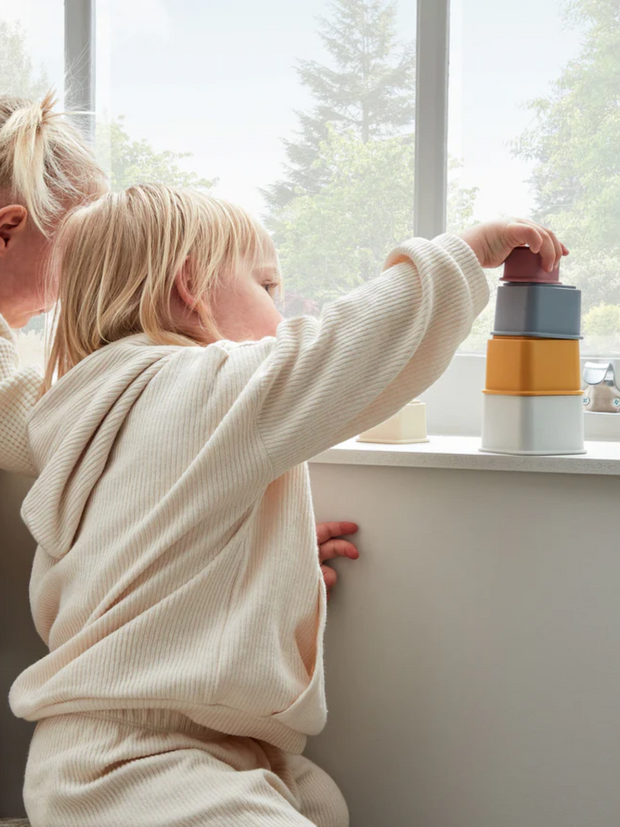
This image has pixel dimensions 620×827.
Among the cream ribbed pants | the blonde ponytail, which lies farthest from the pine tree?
the cream ribbed pants

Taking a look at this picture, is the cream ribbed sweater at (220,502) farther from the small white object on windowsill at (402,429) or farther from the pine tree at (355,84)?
the pine tree at (355,84)

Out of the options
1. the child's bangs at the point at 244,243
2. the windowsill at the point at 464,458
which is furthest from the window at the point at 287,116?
the windowsill at the point at 464,458

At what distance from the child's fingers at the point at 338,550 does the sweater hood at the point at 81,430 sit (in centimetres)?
27

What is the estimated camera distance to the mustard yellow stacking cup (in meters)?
0.92

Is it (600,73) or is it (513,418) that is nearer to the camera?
(513,418)

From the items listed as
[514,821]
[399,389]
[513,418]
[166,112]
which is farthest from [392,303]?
[166,112]

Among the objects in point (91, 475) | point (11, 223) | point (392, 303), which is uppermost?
point (11, 223)

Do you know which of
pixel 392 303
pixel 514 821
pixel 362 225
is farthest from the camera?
pixel 362 225

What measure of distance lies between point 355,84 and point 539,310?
49cm

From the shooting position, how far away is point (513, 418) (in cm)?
93

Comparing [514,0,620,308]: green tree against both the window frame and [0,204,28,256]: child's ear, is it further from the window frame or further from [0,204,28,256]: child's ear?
[0,204,28,256]: child's ear

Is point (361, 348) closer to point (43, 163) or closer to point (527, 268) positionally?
point (527, 268)

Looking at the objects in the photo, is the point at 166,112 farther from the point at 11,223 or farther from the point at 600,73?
the point at 600,73

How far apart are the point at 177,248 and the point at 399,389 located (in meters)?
0.30
